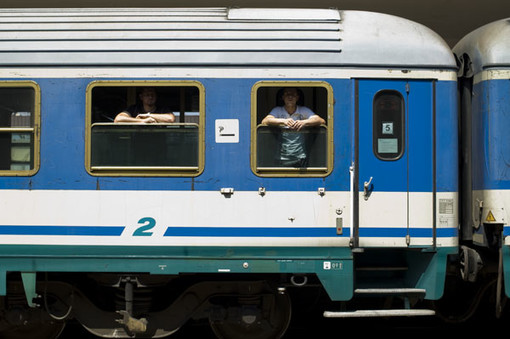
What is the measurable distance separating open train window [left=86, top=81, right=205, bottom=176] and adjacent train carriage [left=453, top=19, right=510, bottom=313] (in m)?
2.83

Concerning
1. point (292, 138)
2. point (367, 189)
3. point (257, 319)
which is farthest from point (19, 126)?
A: point (367, 189)

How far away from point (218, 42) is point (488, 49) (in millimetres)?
2766

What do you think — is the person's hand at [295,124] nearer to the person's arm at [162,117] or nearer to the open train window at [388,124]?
the open train window at [388,124]

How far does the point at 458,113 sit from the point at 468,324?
3.43 meters

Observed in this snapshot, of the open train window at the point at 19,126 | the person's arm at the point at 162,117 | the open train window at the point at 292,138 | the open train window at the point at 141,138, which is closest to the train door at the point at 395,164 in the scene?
the open train window at the point at 292,138

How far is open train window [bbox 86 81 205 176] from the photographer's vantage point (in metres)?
6.09

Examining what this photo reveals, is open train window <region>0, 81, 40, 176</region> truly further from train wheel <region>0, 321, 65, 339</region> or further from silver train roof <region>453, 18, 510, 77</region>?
silver train roof <region>453, 18, 510, 77</region>

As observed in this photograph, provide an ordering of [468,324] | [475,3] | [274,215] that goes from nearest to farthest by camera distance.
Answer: [274,215] → [468,324] → [475,3]

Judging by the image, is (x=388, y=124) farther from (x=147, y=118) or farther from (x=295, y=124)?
(x=147, y=118)

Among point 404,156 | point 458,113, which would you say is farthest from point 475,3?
point 404,156

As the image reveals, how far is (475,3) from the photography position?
10469 mm

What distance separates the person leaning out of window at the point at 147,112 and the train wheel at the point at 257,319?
2104 mm

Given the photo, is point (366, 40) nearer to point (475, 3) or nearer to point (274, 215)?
point (274, 215)

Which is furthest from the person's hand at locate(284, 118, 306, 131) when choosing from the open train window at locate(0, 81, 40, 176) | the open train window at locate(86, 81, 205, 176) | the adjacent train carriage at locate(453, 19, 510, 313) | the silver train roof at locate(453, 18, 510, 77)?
the open train window at locate(0, 81, 40, 176)
